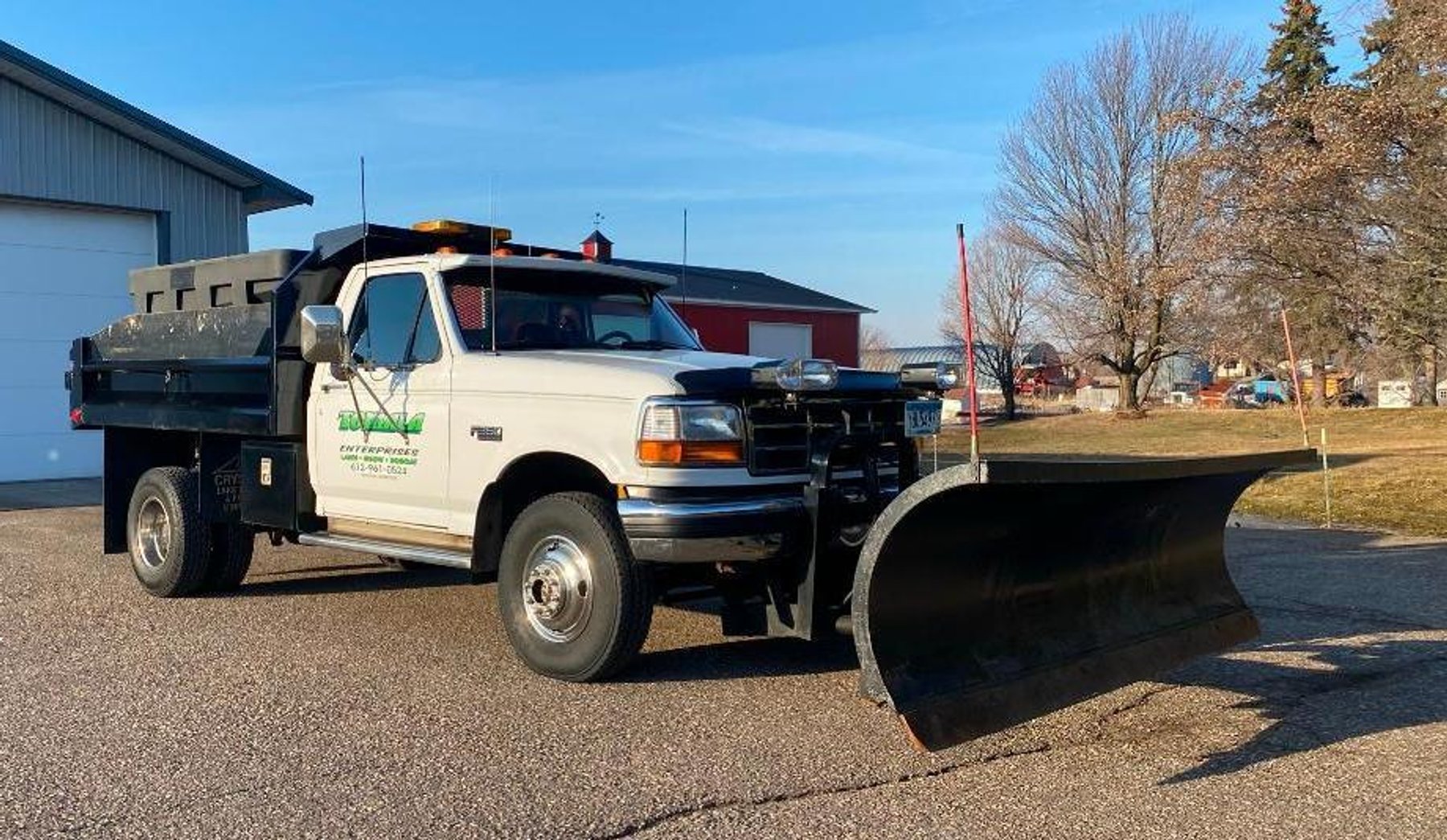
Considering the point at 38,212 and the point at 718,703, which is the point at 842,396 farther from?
the point at 38,212

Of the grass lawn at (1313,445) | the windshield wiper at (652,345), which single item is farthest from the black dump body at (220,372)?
the grass lawn at (1313,445)

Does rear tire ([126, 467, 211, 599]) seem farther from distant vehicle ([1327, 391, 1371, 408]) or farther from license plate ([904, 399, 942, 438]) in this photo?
distant vehicle ([1327, 391, 1371, 408])

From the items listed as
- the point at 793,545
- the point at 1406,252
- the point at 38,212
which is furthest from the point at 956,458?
the point at 38,212

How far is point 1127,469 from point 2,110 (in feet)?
56.6

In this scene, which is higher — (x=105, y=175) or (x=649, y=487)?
Result: (x=105, y=175)

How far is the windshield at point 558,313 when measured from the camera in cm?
668

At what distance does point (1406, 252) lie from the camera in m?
16.4

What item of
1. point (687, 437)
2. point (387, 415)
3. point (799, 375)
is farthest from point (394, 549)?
point (799, 375)

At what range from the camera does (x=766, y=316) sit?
34.0 m

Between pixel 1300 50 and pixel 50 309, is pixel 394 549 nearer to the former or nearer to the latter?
pixel 50 309

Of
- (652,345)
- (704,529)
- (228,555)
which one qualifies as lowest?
(228,555)

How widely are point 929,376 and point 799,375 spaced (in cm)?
110

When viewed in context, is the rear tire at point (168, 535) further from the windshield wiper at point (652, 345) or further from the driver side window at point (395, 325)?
the windshield wiper at point (652, 345)

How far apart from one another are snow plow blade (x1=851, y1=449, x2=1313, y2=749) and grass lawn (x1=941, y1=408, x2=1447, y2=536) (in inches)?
318
